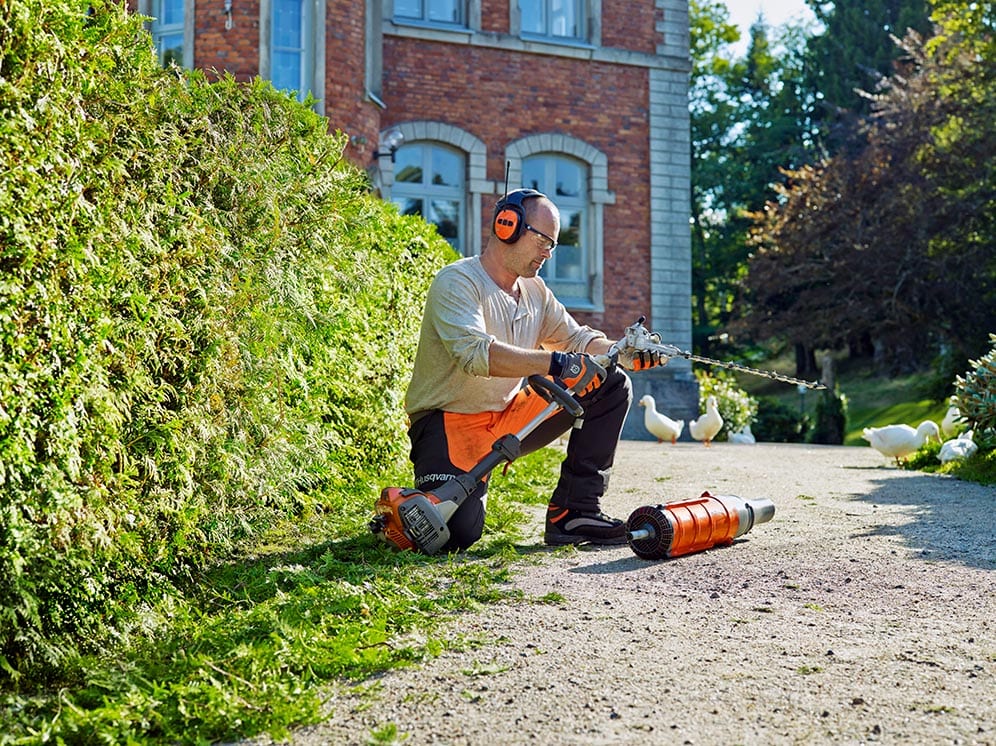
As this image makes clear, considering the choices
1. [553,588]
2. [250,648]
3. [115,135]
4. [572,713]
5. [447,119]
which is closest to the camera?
[572,713]

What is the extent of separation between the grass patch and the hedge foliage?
0.56 feet

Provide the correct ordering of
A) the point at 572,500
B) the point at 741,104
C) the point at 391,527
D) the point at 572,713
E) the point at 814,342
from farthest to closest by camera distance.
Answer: the point at 741,104
the point at 814,342
the point at 572,500
the point at 391,527
the point at 572,713

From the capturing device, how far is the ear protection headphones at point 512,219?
586cm

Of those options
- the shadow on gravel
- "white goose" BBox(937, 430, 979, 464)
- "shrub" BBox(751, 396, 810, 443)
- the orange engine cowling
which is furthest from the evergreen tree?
the orange engine cowling

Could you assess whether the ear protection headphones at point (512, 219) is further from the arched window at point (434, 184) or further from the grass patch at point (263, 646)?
the arched window at point (434, 184)

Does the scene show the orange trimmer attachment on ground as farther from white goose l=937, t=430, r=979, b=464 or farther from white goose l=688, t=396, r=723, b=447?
white goose l=688, t=396, r=723, b=447

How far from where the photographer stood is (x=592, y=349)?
632 centimetres

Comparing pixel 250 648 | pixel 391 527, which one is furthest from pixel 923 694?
pixel 391 527

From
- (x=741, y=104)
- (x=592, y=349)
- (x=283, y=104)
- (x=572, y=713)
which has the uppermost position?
(x=741, y=104)

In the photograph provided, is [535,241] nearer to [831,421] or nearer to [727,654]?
[727,654]

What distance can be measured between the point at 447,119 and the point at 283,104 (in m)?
14.3

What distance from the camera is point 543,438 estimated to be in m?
6.08

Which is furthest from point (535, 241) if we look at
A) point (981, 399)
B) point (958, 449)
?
point (958, 449)

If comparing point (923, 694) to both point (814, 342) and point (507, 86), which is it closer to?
point (507, 86)
